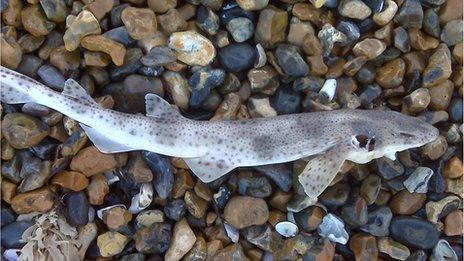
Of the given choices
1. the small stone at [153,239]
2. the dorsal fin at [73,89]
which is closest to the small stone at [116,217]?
the small stone at [153,239]

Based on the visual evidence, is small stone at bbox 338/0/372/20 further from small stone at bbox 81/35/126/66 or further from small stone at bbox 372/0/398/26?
small stone at bbox 81/35/126/66

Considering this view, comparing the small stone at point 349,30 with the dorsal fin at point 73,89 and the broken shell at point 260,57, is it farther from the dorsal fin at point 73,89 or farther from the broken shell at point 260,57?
the dorsal fin at point 73,89

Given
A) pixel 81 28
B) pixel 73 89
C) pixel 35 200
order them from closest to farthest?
pixel 73 89, pixel 81 28, pixel 35 200

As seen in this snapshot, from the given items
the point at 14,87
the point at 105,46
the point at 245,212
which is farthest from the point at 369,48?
the point at 14,87

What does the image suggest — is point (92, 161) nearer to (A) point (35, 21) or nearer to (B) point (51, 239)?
(B) point (51, 239)

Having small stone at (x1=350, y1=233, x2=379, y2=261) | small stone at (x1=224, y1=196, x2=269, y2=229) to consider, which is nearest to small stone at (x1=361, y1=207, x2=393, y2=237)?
small stone at (x1=350, y1=233, x2=379, y2=261)

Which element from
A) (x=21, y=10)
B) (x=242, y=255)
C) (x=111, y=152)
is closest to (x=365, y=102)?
(x=242, y=255)
